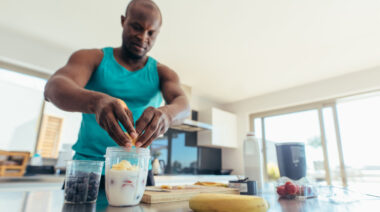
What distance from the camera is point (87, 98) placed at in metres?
0.59

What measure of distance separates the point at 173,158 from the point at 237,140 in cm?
129

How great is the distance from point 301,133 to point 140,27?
346 centimetres

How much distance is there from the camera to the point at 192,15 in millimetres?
2039

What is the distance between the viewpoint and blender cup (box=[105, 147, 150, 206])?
0.49 metres

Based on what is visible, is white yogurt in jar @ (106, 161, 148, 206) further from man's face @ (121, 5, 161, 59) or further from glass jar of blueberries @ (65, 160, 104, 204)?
man's face @ (121, 5, 161, 59)

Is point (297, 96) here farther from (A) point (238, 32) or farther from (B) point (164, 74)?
(B) point (164, 74)

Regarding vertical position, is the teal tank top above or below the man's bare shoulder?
below

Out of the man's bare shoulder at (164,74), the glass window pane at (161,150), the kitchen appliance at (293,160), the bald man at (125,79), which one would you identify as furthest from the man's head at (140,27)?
the glass window pane at (161,150)

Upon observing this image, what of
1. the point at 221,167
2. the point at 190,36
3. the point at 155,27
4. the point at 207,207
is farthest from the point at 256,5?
the point at 221,167

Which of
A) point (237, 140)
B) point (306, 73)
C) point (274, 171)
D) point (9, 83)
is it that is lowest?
point (274, 171)

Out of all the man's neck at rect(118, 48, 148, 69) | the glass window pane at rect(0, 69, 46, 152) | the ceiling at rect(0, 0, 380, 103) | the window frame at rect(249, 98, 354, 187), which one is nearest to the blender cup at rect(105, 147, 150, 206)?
the man's neck at rect(118, 48, 148, 69)

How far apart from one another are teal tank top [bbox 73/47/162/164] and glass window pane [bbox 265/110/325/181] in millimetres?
2596

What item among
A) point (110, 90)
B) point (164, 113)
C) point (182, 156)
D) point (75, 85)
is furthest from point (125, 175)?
point (182, 156)

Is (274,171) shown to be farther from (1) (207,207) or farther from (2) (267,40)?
(1) (207,207)
